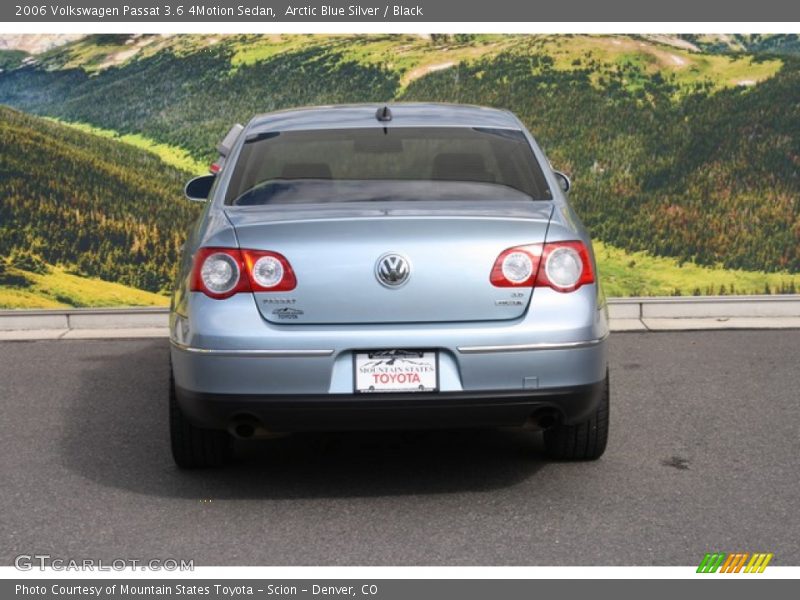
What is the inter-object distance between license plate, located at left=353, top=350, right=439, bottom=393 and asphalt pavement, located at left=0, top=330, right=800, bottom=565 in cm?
53

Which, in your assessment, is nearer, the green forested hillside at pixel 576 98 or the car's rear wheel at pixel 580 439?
the car's rear wheel at pixel 580 439

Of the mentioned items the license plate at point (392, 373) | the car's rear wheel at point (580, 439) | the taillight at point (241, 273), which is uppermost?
the taillight at point (241, 273)

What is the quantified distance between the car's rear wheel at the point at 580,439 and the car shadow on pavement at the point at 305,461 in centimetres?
12

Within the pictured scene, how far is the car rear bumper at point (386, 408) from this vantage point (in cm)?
598

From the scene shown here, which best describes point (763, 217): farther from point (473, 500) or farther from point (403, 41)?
point (473, 500)

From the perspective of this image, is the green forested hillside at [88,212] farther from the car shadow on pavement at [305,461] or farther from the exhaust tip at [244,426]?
the exhaust tip at [244,426]

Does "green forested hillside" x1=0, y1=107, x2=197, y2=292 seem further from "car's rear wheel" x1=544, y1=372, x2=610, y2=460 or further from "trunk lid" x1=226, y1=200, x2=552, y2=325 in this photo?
"trunk lid" x1=226, y1=200, x2=552, y2=325

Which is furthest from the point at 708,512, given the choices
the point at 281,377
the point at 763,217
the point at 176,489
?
the point at 763,217

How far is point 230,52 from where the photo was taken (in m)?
14.8

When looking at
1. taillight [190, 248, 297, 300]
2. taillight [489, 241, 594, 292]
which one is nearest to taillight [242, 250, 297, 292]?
taillight [190, 248, 297, 300]

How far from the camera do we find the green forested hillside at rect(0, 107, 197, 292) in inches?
510

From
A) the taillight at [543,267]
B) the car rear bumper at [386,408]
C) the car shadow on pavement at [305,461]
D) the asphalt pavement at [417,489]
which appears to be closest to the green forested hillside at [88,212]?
the asphalt pavement at [417,489]

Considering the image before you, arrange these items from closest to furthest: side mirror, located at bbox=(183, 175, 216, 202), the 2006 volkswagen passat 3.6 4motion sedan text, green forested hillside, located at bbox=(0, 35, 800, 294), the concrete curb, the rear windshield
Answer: the 2006 volkswagen passat 3.6 4motion sedan text, the rear windshield, side mirror, located at bbox=(183, 175, 216, 202), the concrete curb, green forested hillside, located at bbox=(0, 35, 800, 294)

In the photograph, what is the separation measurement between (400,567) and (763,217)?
28.6 ft
